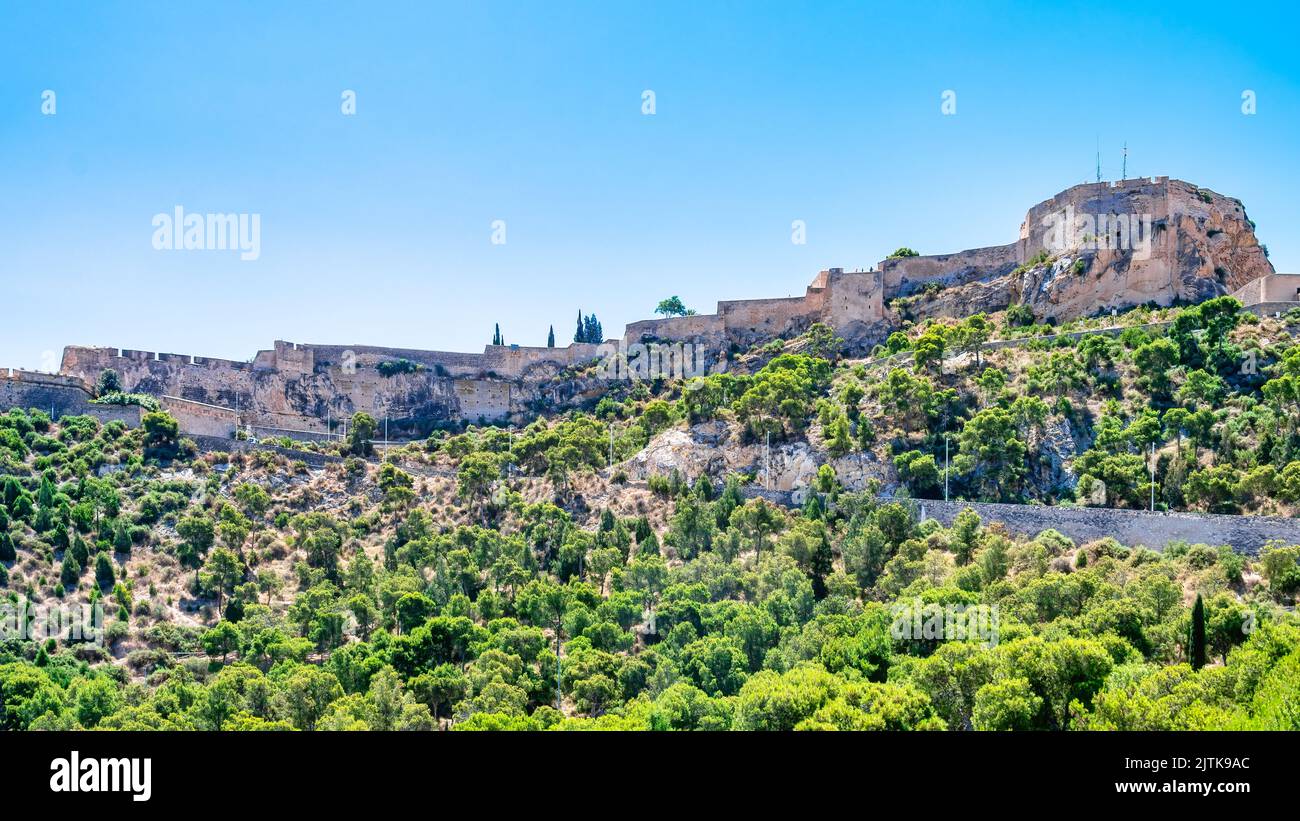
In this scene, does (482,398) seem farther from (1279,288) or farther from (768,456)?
(1279,288)

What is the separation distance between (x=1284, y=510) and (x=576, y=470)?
2602 cm

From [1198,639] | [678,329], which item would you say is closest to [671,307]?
[678,329]

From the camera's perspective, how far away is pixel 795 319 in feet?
190

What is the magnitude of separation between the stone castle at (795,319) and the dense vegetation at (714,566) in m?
3.19

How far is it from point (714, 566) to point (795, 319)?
27647mm

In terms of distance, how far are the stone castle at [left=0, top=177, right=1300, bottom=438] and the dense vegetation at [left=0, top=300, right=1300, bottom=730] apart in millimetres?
3189

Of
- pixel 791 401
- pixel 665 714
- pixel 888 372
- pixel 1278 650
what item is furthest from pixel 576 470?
pixel 1278 650

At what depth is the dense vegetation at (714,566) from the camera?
69.5ft

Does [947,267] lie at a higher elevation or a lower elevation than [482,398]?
higher

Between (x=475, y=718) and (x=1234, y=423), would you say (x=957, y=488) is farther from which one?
(x=475, y=718)

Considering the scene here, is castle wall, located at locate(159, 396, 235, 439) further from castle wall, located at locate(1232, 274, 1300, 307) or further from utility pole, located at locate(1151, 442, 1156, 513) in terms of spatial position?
castle wall, located at locate(1232, 274, 1300, 307)

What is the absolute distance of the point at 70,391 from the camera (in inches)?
1901

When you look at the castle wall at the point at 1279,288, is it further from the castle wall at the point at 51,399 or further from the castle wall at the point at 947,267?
the castle wall at the point at 51,399

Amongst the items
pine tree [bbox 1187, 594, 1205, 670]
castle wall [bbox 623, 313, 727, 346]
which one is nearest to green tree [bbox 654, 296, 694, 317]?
castle wall [bbox 623, 313, 727, 346]
